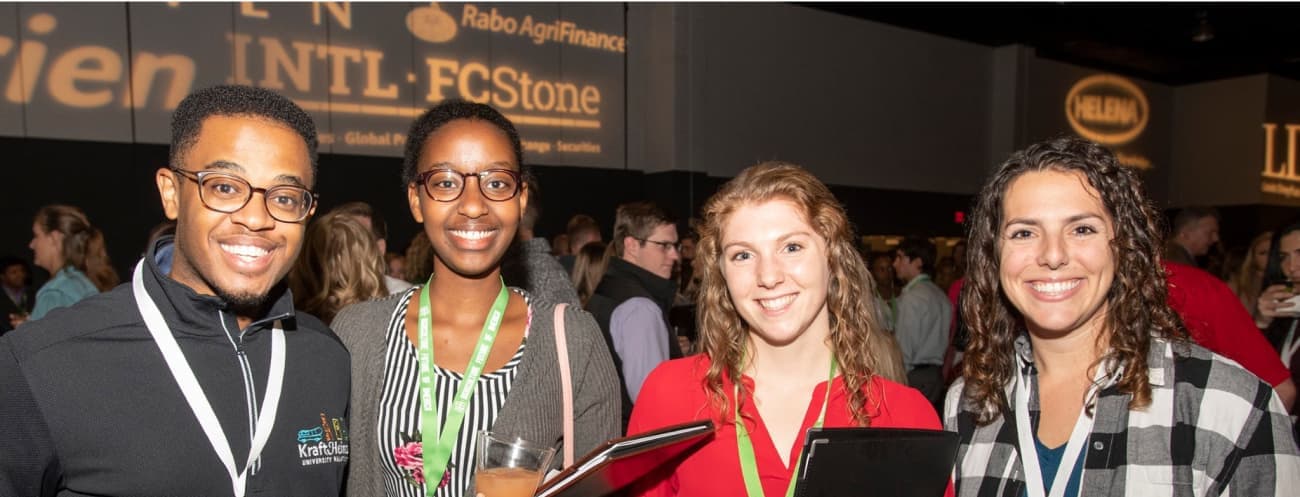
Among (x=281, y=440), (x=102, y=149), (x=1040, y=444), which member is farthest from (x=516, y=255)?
(x=102, y=149)

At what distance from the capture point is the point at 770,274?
1.67 meters

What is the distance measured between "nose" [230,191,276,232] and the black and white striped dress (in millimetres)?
520

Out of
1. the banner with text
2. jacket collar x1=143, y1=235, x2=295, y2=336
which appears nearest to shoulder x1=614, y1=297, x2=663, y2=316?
jacket collar x1=143, y1=235, x2=295, y2=336

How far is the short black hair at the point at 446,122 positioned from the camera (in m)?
1.93

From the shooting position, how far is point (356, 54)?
28.6ft

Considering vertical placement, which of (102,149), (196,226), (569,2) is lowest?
(196,226)

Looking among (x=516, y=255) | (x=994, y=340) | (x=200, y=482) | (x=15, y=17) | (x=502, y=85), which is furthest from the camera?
(x=502, y=85)

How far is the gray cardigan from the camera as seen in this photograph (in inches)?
A: 71.3

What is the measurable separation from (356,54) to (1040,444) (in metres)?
8.65

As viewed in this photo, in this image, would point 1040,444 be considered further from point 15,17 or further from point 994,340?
point 15,17

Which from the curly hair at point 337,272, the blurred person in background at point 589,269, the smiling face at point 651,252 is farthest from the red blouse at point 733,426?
the blurred person in background at point 589,269

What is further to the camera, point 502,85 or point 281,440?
point 502,85

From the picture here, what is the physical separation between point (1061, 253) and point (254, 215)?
5.48 ft

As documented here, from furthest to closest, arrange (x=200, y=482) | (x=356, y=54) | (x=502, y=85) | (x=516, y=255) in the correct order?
1. (x=502, y=85)
2. (x=356, y=54)
3. (x=516, y=255)
4. (x=200, y=482)
